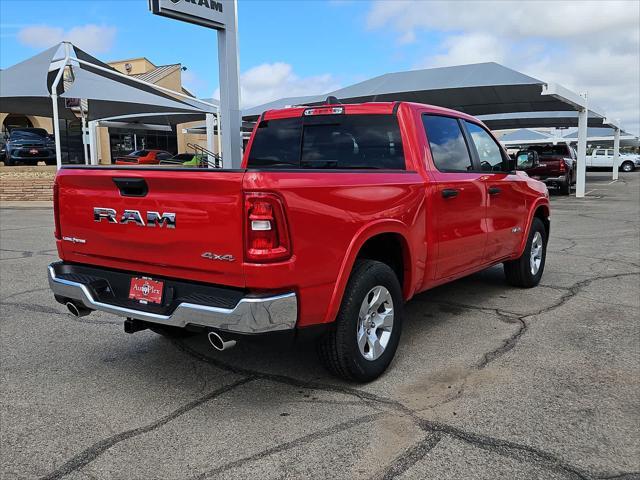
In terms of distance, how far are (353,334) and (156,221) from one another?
A: 1.42 metres

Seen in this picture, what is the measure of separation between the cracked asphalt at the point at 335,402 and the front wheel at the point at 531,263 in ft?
1.94

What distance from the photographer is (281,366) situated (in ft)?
14.1

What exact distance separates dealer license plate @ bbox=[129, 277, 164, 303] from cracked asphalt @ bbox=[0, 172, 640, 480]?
0.71 meters

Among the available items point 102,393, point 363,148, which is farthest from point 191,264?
point 363,148

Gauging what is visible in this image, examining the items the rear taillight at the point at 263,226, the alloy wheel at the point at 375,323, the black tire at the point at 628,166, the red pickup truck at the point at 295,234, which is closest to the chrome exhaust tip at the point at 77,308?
the red pickup truck at the point at 295,234

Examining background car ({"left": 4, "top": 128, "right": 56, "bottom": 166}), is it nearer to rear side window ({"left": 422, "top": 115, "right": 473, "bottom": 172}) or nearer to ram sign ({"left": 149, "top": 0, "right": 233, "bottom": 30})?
ram sign ({"left": 149, "top": 0, "right": 233, "bottom": 30})

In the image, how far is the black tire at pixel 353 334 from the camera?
3627 millimetres

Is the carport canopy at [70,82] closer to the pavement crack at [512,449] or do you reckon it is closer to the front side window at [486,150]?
the front side window at [486,150]

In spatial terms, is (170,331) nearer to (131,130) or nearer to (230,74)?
(230,74)

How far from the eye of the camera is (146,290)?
3.54m

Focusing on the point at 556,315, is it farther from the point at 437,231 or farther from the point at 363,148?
the point at 363,148

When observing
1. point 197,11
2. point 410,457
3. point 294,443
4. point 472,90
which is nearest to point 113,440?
point 294,443

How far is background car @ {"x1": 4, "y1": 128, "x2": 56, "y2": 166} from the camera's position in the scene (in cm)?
2645

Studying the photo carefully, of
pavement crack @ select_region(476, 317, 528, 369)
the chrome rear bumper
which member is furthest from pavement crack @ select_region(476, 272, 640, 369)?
the chrome rear bumper
